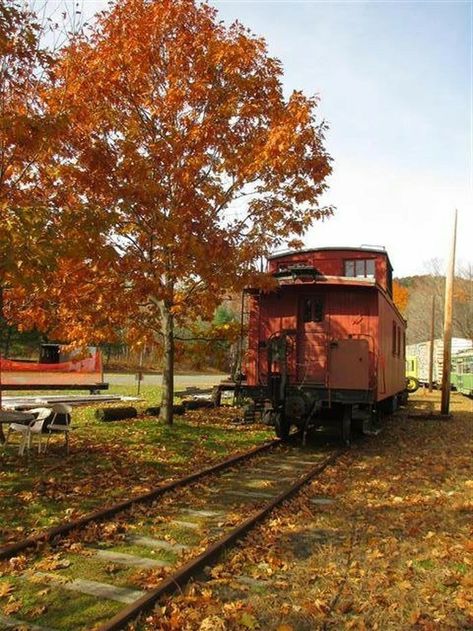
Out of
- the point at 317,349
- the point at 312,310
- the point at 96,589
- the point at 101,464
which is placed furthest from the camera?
the point at 312,310

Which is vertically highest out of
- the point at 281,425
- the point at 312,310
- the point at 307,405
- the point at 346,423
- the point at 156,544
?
the point at 312,310

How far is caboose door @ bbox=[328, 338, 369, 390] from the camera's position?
10930 millimetres

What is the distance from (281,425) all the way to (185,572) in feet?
24.2

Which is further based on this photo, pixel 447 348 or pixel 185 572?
pixel 447 348

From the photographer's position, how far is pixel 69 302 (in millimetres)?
11031

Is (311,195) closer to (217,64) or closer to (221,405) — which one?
(217,64)

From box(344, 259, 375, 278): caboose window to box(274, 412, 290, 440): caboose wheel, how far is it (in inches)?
191

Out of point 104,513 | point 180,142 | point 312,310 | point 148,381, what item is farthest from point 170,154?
point 148,381

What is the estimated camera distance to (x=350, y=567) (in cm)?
491

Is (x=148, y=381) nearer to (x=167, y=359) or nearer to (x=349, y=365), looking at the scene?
(x=167, y=359)

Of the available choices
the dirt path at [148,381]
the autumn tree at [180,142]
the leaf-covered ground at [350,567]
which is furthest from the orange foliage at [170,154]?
the dirt path at [148,381]

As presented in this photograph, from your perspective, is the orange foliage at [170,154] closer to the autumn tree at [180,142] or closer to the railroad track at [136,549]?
the autumn tree at [180,142]

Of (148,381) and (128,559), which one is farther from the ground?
(128,559)

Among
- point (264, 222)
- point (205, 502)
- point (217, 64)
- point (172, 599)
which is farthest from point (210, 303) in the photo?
point (172, 599)
